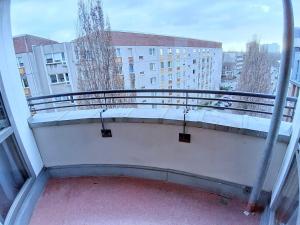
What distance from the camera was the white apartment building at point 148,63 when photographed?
2.81 m

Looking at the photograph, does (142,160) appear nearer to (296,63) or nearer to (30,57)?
(296,63)

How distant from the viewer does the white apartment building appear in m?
A: 2.81

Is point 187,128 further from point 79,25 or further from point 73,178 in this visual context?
point 79,25

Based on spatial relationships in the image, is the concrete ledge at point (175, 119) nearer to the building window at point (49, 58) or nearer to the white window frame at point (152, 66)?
the white window frame at point (152, 66)

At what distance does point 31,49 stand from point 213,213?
15.0 feet

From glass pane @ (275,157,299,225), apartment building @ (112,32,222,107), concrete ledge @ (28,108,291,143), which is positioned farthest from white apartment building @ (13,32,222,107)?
glass pane @ (275,157,299,225)

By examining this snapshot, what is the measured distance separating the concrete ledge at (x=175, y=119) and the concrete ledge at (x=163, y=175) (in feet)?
2.07

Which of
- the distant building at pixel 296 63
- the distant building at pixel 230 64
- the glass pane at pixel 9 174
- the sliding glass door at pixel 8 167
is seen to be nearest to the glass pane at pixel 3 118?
the sliding glass door at pixel 8 167

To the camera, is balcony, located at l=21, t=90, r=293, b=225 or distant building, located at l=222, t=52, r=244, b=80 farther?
distant building, located at l=222, t=52, r=244, b=80

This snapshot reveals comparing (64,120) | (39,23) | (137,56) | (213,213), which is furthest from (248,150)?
(39,23)

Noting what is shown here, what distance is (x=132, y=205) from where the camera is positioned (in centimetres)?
202

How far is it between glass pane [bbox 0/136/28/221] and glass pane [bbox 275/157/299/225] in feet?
7.33

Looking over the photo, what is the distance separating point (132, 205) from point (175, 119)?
1.02 meters

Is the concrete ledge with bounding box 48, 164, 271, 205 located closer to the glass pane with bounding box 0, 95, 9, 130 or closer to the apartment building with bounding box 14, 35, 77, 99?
the glass pane with bounding box 0, 95, 9, 130
